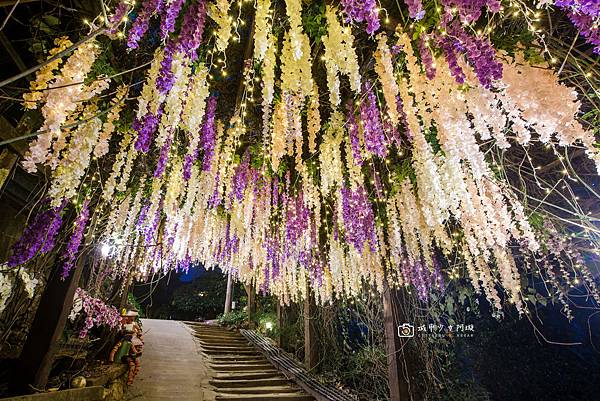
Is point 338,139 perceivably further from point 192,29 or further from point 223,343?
point 223,343

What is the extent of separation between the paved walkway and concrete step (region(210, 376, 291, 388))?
0.28 meters

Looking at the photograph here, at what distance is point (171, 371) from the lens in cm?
649

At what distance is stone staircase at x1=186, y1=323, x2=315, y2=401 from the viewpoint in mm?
6059

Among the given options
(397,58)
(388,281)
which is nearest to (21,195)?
(397,58)

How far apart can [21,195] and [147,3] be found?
3.87 m

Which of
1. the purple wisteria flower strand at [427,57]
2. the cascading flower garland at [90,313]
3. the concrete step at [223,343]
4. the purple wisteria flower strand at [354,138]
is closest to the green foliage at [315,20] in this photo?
the purple wisteria flower strand at [427,57]

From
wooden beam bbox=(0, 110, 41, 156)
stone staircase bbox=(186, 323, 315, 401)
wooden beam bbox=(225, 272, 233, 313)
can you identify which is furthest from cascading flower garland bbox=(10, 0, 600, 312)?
wooden beam bbox=(225, 272, 233, 313)

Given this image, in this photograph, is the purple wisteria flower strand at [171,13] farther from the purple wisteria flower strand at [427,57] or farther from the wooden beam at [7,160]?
the wooden beam at [7,160]

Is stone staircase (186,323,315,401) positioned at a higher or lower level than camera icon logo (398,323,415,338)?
lower

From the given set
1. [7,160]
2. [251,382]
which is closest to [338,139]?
[7,160]

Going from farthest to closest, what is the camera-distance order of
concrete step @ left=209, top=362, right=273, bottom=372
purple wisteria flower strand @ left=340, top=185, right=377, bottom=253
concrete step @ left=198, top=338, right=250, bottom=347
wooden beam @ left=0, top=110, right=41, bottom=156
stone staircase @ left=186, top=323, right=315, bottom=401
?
concrete step @ left=198, top=338, right=250, bottom=347 → concrete step @ left=209, top=362, right=273, bottom=372 → stone staircase @ left=186, top=323, right=315, bottom=401 → purple wisteria flower strand @ left=340, top=185, right=377, bottom=253 → wooden beam @ left=0, top=110, right=41, bottom=156

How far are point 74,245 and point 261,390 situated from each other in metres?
4.84

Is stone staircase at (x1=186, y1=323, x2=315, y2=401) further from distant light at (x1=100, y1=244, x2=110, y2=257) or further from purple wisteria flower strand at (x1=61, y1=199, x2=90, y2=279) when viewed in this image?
purple wisteria flower strand at (x1=61, y1=199, x2=90, y2=279)

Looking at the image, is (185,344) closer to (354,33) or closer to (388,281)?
(388,281)
